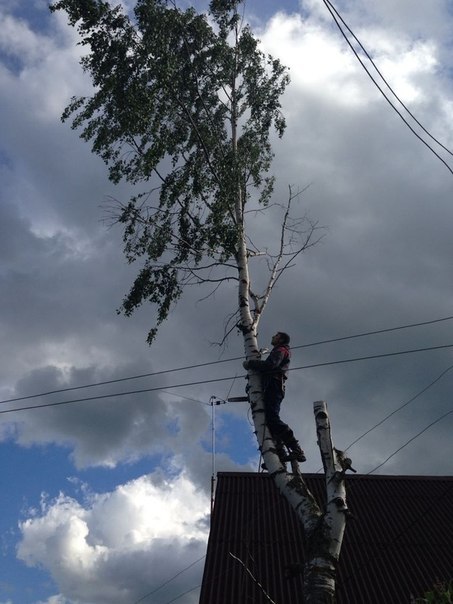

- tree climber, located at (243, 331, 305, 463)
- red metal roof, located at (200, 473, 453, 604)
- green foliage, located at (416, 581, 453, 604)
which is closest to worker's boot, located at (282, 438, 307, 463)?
tree climber, located at (243, 331, 305, 463)

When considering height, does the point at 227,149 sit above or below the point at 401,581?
above

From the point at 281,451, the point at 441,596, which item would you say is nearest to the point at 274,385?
the point at 281,451

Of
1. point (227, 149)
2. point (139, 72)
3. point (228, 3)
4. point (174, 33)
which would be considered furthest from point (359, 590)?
point (228, 3)

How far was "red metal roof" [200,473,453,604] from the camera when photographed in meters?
10.1

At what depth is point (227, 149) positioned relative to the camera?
10414mm

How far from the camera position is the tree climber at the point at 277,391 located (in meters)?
6.99

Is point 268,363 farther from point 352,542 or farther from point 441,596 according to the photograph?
point 352,542

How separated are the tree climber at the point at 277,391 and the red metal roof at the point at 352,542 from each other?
8.89ft

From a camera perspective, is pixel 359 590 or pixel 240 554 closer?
pixel 359 590

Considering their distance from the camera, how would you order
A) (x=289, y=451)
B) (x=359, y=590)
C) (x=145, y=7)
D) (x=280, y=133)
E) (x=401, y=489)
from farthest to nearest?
(x=401, y=489) → (x=280, y=133) → (x=145, y=7) → (x=359, y=590) → (x=289, y=451)

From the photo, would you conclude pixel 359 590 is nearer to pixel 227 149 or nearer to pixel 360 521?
pixel 360 521

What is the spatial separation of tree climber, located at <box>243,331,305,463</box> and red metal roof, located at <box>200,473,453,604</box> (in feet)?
8.89

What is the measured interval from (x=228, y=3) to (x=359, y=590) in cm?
1099

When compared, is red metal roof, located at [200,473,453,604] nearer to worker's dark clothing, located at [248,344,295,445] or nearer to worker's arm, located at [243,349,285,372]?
worker's dark clothing, located at [248,344,295,445]
